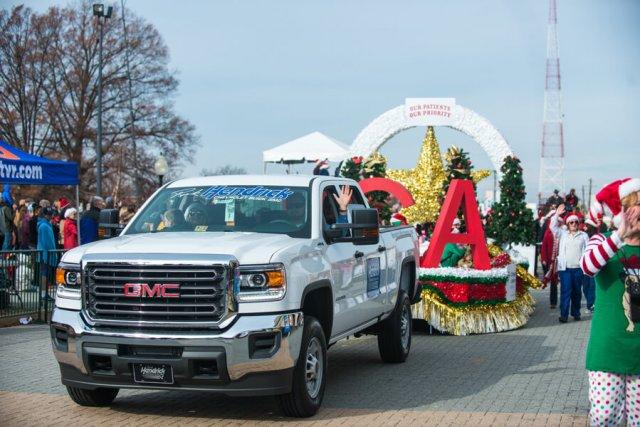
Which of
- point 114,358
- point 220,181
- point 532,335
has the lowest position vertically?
point 532,335

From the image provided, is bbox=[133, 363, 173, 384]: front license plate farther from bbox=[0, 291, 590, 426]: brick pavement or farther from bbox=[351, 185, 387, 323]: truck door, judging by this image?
bbox=[351, 185, 387, 323]: truck door

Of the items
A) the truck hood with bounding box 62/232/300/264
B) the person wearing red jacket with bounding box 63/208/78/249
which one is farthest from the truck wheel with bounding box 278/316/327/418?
the person wearing red jacket with bounding box 63/208/78/249

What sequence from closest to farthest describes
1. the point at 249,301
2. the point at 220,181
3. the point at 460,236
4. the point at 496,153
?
the point at 249,301 → the point at 220,181 → the point at 460,236 → the point at 496,153

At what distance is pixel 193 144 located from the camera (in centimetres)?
4969

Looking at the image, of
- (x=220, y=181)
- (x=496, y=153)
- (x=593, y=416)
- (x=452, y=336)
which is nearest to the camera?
(x=593, y=416)

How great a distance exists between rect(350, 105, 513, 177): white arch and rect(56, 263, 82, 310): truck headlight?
569 inches

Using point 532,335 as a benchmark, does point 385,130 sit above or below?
above

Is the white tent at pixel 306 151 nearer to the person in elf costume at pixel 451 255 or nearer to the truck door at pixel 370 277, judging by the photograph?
the person in elf costume at pixel 451 255

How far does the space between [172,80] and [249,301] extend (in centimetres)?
4258

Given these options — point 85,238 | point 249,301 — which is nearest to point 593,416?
point 249,301

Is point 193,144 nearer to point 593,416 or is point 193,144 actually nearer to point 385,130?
point 385,130

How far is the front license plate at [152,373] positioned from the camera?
7430 mm

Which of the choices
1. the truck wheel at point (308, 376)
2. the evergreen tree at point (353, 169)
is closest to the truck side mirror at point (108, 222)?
the truck wheel at point (308, 376)

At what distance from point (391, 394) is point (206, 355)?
2574mm
